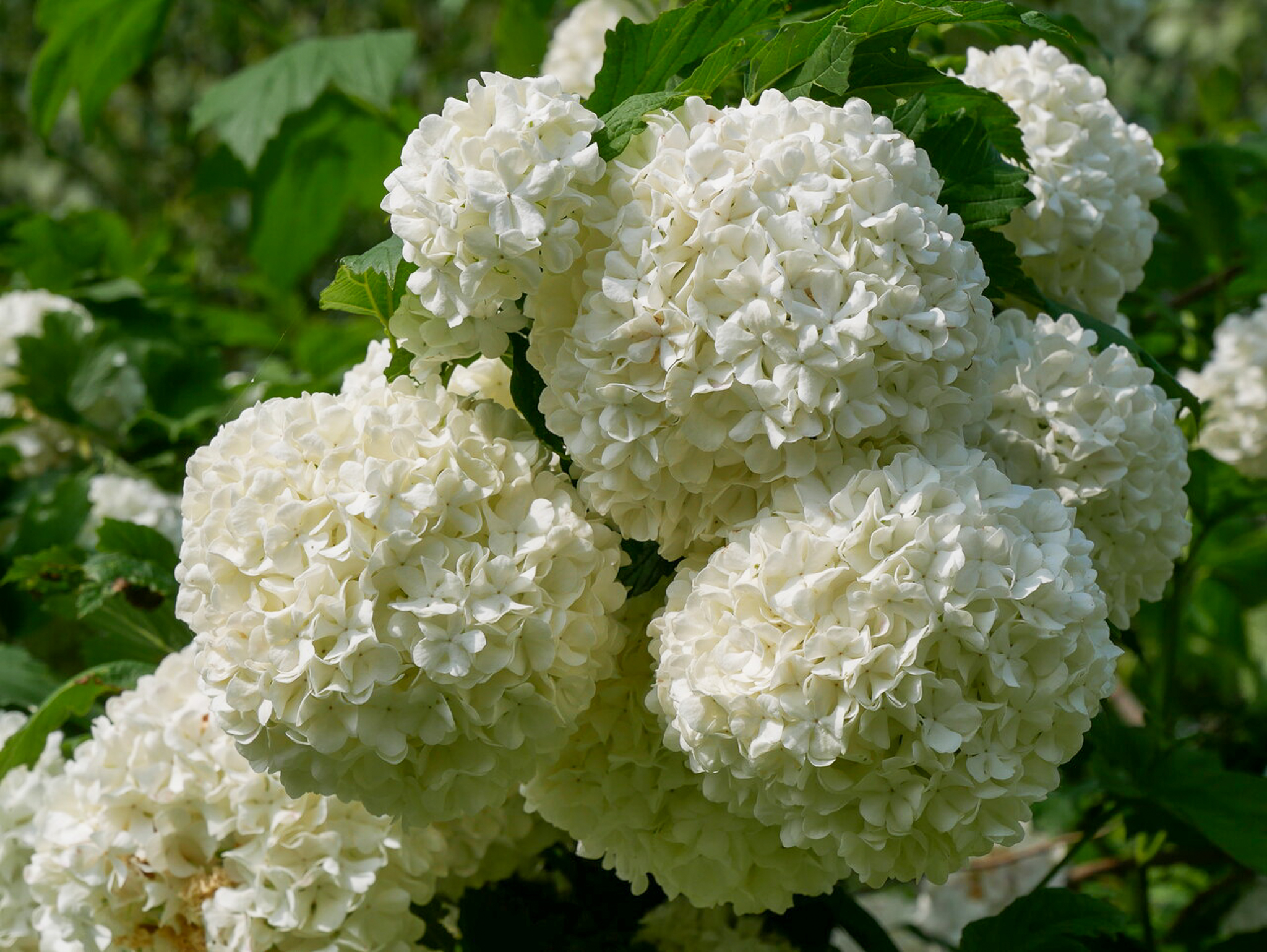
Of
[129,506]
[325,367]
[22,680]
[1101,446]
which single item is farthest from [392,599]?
[325,367]

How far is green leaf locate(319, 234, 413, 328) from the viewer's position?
111 cm

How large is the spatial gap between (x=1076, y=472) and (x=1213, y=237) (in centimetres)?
133

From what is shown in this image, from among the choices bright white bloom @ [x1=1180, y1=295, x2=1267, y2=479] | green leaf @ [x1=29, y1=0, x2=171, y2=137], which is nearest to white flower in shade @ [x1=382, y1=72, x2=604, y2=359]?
bright white bloom @ [x1=1180, y1=295, x2=1267, y2=479]

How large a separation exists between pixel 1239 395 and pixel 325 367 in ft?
5.20

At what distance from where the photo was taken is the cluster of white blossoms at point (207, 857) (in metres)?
1.29

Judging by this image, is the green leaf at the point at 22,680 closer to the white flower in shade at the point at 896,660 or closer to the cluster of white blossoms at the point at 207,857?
the cluster of white blossoms at the point at 207,857

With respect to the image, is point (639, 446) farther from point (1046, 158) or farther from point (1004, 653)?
point (1046, 158)

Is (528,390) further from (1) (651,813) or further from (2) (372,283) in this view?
(1) (651,813)

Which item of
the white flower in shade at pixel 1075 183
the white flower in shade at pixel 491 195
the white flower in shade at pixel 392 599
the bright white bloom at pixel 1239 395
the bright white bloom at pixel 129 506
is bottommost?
the bright white bloom at pixel 129 506

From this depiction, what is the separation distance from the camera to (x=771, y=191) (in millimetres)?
1028

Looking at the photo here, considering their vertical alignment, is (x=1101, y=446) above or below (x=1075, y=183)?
below

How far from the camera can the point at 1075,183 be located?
4.49 feet

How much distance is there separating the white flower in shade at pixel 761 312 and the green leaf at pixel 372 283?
0.54ft

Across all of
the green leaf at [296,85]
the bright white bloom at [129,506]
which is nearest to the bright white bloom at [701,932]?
→ the bright white bloom at [129,506]
